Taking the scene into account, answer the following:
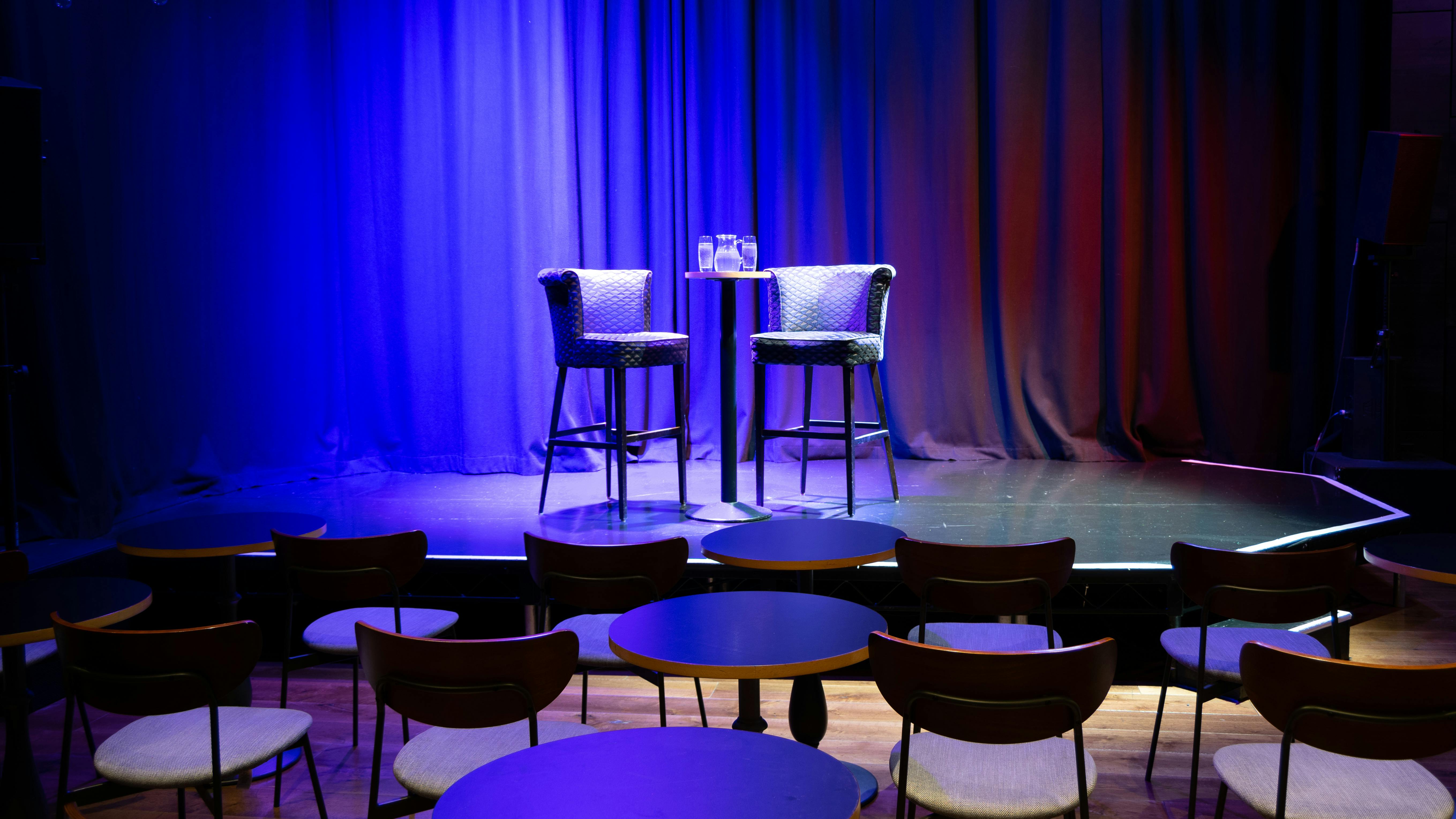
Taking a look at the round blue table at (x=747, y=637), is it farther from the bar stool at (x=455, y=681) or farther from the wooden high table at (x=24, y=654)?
the wooden high table at (x=24, y=654)

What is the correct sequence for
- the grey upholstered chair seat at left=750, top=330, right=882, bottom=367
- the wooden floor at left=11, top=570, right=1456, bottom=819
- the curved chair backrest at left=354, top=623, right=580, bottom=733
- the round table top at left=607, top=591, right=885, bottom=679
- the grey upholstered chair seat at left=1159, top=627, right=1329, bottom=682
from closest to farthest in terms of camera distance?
the curved chair backrest at left=354, top=623, right=580, bottom=733
the round table top at left=607, top=591, right=885, bottom=679
the grey upholstered chair seat at left=1159, top=627, right=1329, bottom=682
the wooden floor at left=11, top=570, right=1456, bottom=819
the grey upholstered chair seat at left=750, top=330, right=882, bottom=367

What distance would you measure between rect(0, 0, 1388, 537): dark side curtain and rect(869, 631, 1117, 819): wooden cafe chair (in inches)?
158

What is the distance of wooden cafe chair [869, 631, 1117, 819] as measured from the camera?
1753 mm

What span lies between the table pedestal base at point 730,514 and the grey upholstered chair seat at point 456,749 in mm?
1944

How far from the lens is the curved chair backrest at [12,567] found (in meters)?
2.73

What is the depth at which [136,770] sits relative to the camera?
7.00ft

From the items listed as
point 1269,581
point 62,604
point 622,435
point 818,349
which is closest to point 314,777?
point 62,604

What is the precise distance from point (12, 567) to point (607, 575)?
154 cm

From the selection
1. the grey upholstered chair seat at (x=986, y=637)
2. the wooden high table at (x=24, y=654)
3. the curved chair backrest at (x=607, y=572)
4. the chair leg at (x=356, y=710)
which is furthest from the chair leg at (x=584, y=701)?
the wooden high table at (x=24, y=654)

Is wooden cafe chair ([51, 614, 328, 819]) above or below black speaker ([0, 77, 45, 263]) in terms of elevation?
below

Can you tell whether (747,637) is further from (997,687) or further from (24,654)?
(24,654)

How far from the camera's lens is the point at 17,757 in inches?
97.7

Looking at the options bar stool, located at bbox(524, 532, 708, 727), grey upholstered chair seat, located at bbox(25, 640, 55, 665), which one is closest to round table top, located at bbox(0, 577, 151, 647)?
grey upholstered chair seat, located at bbox(25, 640, 55, 665)

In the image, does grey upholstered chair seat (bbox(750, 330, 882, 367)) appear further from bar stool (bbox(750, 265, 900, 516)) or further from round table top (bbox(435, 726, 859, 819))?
round table top (bbox(435, 726, 859, 819))
